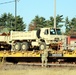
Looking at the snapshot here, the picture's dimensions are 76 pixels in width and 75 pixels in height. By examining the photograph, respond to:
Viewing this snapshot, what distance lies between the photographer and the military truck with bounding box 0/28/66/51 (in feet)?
103

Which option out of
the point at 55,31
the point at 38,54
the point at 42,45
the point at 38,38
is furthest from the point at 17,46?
the point at 38,54

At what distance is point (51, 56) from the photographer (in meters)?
25.4

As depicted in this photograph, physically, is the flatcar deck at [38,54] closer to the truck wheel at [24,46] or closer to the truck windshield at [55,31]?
the truck wheel at [24,46]

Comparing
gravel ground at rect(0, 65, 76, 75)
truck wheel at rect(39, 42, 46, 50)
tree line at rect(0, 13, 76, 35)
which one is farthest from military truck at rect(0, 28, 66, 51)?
tree line at rect(0, 13, 76, 35)

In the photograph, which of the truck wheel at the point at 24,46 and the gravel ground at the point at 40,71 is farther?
the truck wheel at the point at 24,46

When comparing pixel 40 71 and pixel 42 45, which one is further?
pixel 42 45

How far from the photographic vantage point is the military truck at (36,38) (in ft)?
103

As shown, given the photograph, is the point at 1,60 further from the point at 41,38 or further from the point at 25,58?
the point at 41,38

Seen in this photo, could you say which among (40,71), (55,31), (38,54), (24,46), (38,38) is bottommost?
(40,71)

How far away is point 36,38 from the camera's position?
3191 cm

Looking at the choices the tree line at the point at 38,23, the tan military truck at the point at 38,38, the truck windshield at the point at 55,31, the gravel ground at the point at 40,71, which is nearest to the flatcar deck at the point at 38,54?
the gravel ground at the point at 40,71

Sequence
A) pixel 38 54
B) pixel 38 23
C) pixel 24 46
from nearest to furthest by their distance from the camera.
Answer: pixel 38 54 → pixel 24 46 → pixel 38 23

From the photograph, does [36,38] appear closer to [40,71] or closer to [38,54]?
[38,54]

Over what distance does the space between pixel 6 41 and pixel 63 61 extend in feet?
28.5
